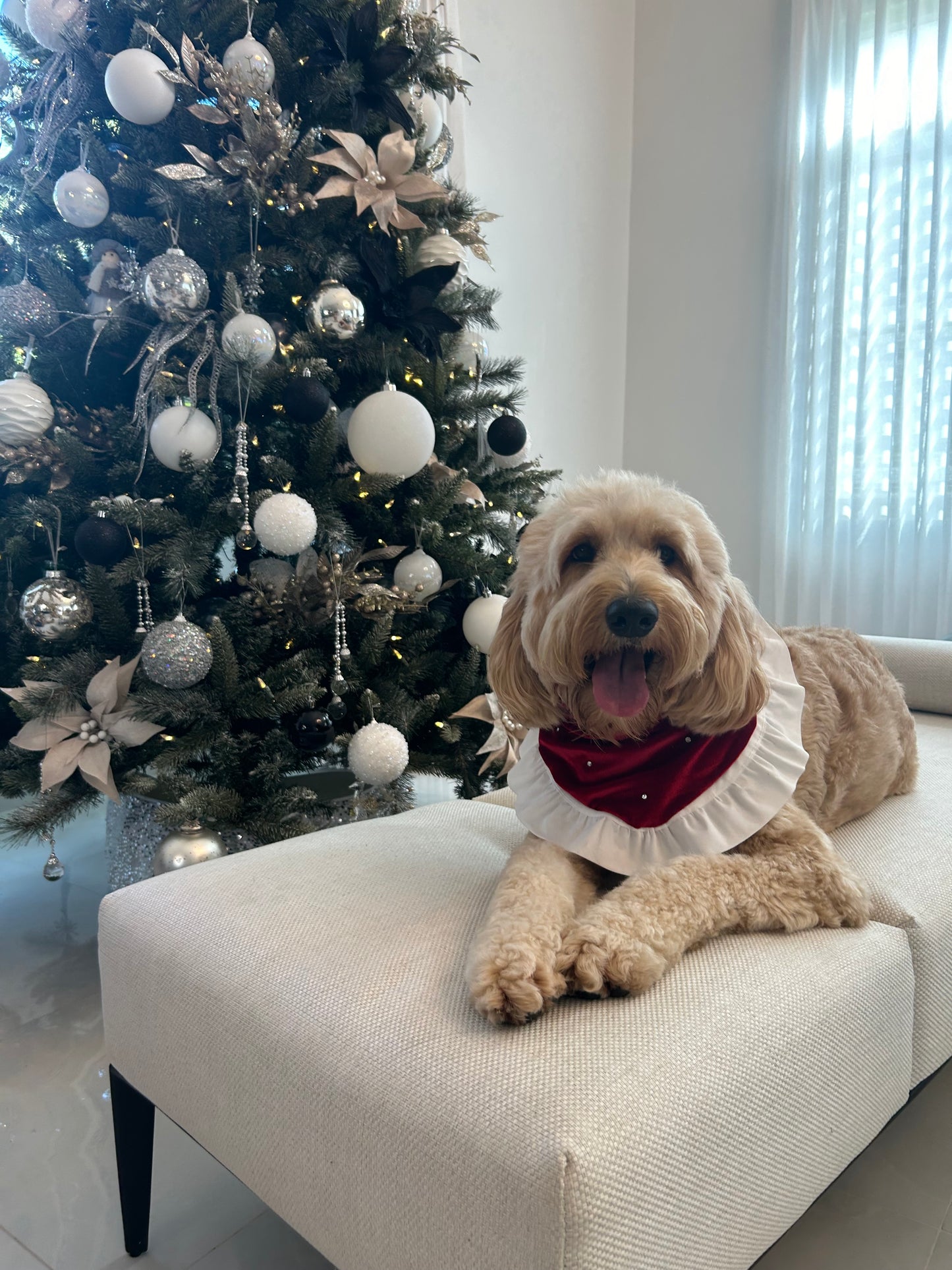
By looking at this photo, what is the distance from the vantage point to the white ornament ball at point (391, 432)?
2.21 meters

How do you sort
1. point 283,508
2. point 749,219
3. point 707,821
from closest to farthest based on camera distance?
point 707,821 → point 283,508 → point 749,219

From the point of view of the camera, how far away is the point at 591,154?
4.90 m

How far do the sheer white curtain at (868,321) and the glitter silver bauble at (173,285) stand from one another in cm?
350

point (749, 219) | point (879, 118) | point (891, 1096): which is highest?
point (879, 118)

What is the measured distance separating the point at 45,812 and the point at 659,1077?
1724 millimetres

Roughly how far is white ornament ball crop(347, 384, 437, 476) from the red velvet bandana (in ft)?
3.60

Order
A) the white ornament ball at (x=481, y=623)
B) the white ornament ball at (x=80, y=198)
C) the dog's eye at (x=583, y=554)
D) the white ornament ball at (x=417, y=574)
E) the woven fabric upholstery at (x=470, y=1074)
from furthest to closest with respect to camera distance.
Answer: the white ornament ball at (x=481, y=623), the white ornament ball at (x=417, y=574), the white ornament ball at (x=80, y=198), the dog's eye at (x=583, y=554), the woven fabric upholstery at (x=470, y=1074)

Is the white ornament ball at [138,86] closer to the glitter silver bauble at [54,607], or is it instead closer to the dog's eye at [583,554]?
the glitter silver bauble at [54,607]

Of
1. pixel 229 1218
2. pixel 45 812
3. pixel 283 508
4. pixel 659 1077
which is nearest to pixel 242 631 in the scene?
pixel 283 508

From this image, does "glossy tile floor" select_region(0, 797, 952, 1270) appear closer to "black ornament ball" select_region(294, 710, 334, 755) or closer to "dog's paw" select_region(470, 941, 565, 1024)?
"dog's paw" select_region(470, 941, 565, 1024)

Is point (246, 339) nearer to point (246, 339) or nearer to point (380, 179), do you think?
point (246, 339)

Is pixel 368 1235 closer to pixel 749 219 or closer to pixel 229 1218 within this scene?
pixel 229 1218

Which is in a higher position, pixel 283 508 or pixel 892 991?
pixel 283 508

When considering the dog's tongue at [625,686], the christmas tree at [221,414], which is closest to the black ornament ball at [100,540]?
the christmas tree at [221,414]
